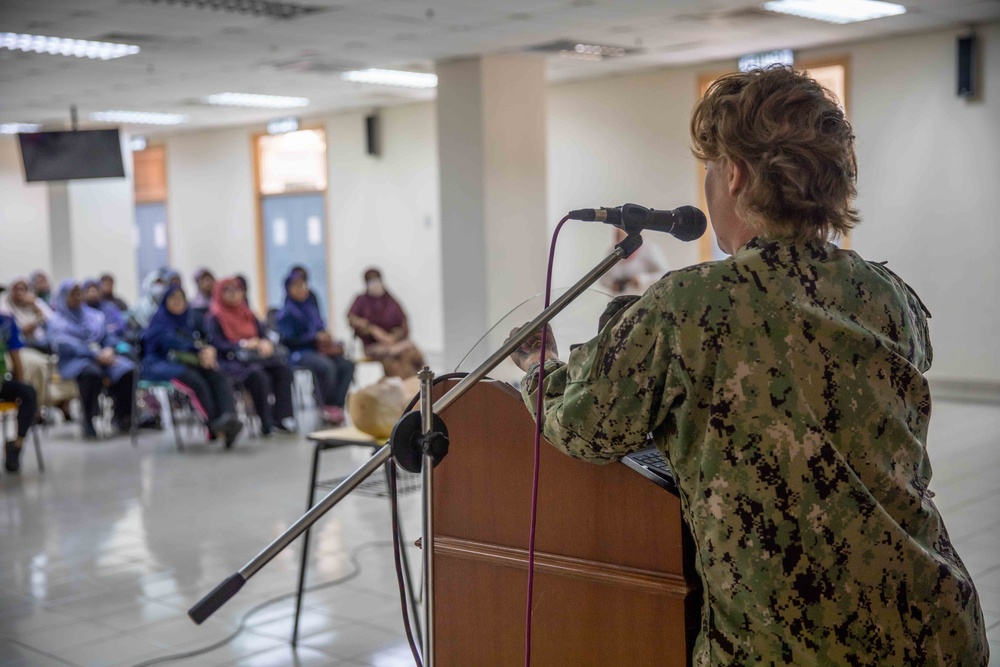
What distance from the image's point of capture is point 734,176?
4.54 ft

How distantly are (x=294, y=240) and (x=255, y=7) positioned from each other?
697cm

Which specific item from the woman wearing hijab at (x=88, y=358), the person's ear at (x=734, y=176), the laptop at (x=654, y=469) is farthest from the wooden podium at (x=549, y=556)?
the woman wearing hijab at (x=88, y=358)

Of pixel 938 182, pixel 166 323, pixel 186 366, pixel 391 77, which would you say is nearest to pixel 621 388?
pixel 186 366

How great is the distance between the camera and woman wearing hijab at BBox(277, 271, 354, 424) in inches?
324

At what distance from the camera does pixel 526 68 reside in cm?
913

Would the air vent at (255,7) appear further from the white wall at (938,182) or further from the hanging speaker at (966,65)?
the hanging speaker at (966,65)

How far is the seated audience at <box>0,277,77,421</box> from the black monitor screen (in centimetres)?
112

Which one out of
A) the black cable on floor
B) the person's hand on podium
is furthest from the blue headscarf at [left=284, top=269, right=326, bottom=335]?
Result: the person's hand on podium

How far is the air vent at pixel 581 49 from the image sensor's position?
855 centimetres

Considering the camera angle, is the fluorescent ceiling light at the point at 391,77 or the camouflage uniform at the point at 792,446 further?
the fluorescent ceiling light at the point at 391,77

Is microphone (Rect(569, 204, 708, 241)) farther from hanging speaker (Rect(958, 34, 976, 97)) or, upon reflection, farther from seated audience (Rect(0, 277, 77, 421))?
hanging speaker (Rect(958, 34, 976, 97))

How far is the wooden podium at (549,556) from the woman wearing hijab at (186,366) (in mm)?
5697

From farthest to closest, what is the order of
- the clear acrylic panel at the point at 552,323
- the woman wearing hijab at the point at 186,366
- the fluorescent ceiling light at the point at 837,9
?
the woman wearing hijab at the point at 186,366 → the fluorescent ceiling light at the point at 837,9 → the clear acrylic panel at the point at 552,323

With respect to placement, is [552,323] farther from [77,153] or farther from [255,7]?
[77,153]
